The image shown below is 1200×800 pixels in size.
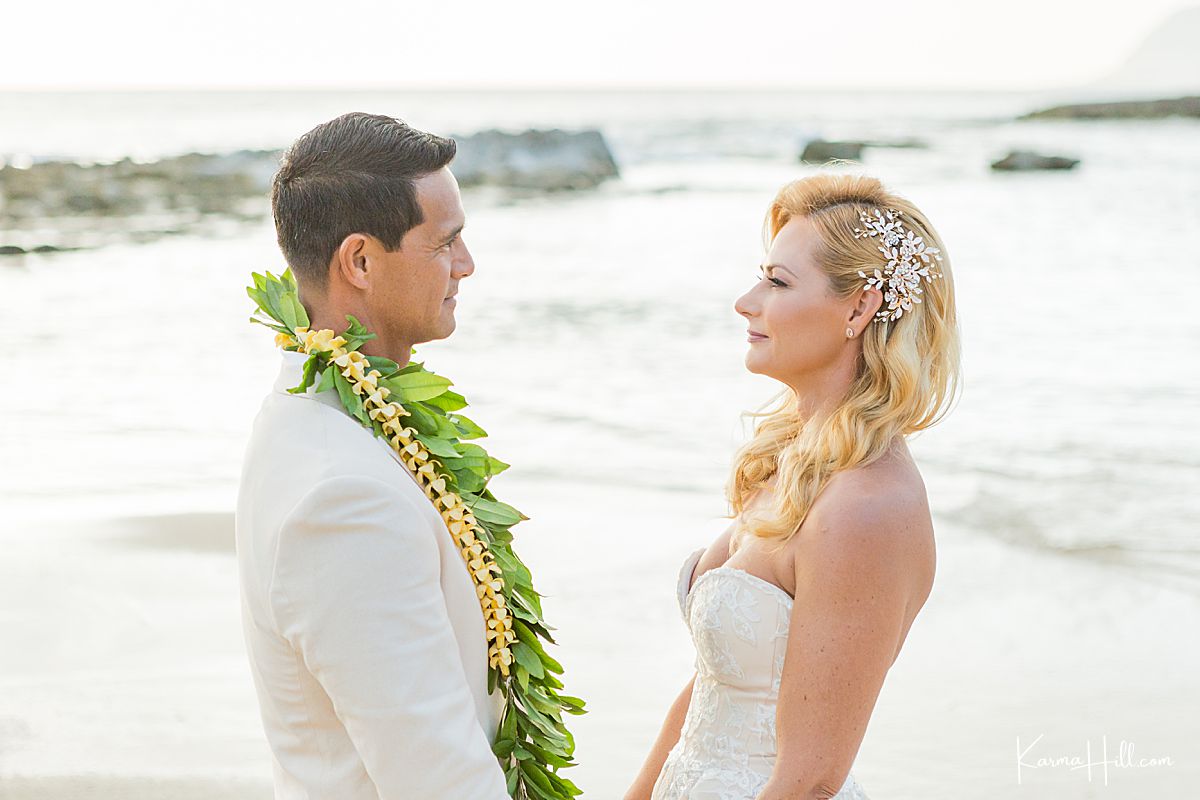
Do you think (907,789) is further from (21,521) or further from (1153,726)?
(21,521)

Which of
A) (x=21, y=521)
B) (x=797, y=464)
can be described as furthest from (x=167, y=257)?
(x=797, y=464)

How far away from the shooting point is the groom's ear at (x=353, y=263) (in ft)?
7.59

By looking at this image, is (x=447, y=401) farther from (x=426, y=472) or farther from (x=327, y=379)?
(x=327, y=379)

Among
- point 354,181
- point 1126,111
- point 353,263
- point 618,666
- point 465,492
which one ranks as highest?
point 354,181

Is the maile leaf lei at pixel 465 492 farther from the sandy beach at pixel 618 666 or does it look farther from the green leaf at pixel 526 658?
the sandy beach at pixel 618 666

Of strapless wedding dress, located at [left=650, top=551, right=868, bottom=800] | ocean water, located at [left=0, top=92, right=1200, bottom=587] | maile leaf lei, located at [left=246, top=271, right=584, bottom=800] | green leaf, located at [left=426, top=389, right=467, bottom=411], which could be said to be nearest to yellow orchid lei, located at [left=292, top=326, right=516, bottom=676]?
maile leaf lei, located at [left=246, top=271, right=584, bottom=800]

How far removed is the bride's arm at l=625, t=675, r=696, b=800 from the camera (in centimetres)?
328

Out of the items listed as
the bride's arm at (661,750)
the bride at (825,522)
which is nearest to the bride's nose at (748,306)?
the bride at (825,522)

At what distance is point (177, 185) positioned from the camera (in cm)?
3241

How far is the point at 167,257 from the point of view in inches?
869

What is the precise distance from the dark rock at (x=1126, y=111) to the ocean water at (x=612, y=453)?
48.2 metres

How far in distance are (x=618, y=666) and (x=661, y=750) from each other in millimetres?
2844

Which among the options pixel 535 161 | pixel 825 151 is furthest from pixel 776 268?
pixel 825 151

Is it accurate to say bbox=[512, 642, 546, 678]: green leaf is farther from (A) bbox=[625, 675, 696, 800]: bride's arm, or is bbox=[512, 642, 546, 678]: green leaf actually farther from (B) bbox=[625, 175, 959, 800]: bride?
(A) bbox=[625, 675, 696, 800]: bride's arm
